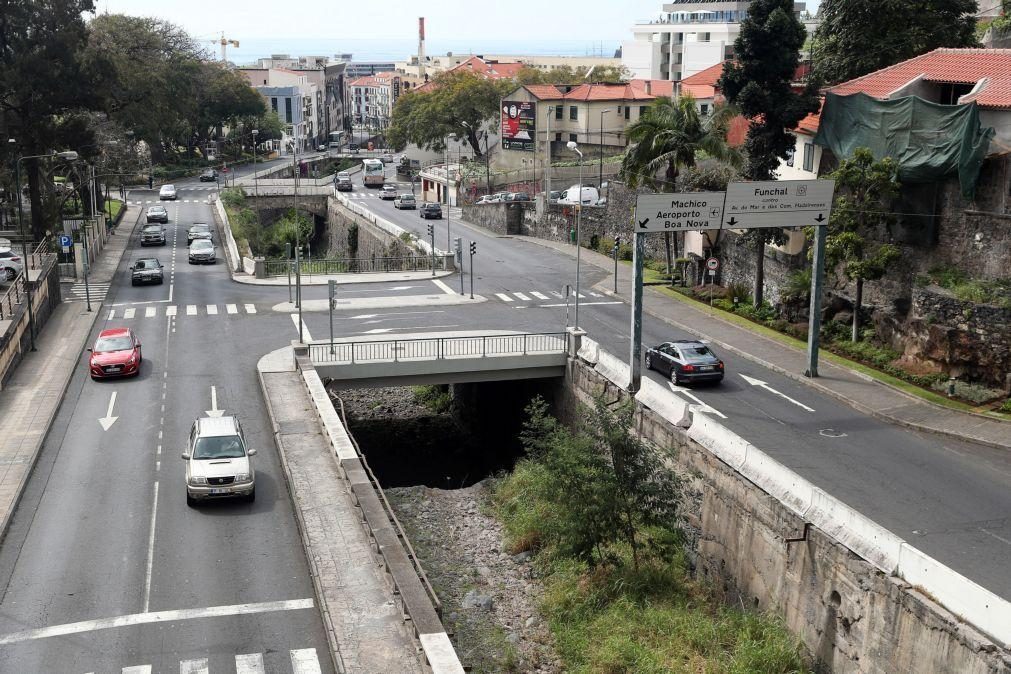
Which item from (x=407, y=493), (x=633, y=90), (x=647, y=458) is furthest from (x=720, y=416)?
(x=633, y=90)

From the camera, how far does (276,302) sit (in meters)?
47.7

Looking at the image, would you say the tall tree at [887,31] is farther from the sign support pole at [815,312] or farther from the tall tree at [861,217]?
the sign support pole at [815,312]

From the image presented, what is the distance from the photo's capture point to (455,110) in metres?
105

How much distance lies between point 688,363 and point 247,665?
19.9 metres

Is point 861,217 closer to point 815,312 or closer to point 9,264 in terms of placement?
point 815,312

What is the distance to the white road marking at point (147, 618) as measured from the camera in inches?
747

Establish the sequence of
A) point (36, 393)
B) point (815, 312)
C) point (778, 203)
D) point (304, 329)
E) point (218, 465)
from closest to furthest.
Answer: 1. point (218, 465)
2. point (36, 393)
3. point (778, 203)
4. point (815, 312)
5. point (304, 329)

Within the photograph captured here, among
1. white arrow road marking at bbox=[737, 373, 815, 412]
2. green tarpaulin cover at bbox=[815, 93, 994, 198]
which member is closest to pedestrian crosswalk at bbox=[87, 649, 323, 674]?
white arrow road marking at bbox=[737, 373, 815, 412]

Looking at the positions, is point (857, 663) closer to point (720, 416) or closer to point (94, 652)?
point (720, 416)

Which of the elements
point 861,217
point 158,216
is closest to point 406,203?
point 158,216

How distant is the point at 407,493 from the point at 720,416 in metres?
10.6

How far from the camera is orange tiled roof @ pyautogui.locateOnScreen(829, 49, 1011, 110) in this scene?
120ft

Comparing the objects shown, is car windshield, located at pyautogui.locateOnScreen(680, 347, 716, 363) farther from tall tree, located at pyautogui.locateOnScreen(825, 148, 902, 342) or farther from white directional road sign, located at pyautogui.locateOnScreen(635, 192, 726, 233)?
tall tree, located at pyautogui.locateOnScreen(825, 148, 902, 342)

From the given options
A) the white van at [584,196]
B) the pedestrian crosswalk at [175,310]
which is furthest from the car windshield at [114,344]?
the white van at [584,196]
